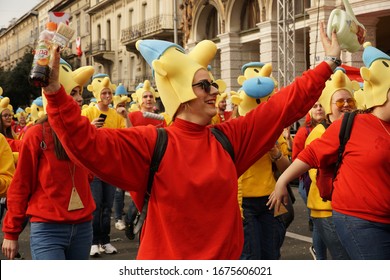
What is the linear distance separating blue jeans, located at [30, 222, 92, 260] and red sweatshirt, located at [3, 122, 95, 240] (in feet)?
0.14

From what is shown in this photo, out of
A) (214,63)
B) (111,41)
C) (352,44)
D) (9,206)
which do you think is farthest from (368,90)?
(111,41)

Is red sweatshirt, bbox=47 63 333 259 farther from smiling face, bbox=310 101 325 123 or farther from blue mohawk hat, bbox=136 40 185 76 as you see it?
smiling face, bbox=310 101 325 123

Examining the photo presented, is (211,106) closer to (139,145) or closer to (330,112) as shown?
(139,145)

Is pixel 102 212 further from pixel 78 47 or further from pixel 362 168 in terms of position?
pixel 78 47

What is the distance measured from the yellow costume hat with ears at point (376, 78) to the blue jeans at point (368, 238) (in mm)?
731

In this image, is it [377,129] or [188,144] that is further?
[377,129]

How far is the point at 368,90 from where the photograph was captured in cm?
430

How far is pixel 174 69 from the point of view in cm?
323

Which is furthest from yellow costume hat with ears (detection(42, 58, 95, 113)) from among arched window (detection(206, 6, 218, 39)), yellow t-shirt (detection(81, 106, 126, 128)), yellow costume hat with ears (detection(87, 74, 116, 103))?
arched window (detection(206, 6, 218, 39))

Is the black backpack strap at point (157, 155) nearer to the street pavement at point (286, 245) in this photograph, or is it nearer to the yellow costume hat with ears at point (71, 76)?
the yellow costume hat with ears at point (71, 76)

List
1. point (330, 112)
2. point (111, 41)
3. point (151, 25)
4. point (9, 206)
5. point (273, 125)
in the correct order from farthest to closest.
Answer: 1. point (111, 41)
2. point (151, 25)
3. point (330, 112)
4. point (9, 206)
5. point (273, 125)

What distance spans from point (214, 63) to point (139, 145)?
26.1 metres

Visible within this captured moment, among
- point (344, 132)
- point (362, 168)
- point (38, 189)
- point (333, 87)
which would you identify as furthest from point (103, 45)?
point (362, 168)

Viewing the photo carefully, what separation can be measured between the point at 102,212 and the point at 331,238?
336 centimetres
